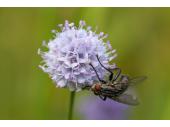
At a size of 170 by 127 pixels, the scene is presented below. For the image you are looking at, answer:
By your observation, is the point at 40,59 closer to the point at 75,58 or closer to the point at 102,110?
the point at 102,110

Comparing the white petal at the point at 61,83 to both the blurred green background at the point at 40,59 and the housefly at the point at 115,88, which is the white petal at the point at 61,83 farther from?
the blurred green background at the point at 40,59

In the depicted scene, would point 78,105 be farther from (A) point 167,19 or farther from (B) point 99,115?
(A) point 167,19

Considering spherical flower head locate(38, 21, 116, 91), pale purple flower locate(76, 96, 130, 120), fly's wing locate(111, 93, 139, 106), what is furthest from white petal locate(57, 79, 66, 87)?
pale purple flower locate(76, 96, 130, 120)

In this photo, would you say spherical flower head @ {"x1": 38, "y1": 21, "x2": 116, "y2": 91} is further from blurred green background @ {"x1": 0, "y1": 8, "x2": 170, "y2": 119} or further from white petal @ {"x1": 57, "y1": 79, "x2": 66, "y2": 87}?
blurred green background @ {"x1": 0, "y1": 8, "x2": 170, "y2": 119}

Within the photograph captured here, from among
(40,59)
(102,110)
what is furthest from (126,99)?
(40,59)

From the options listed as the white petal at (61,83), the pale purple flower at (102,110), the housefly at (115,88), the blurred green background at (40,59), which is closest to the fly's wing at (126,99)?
the housefly at (115,88)
